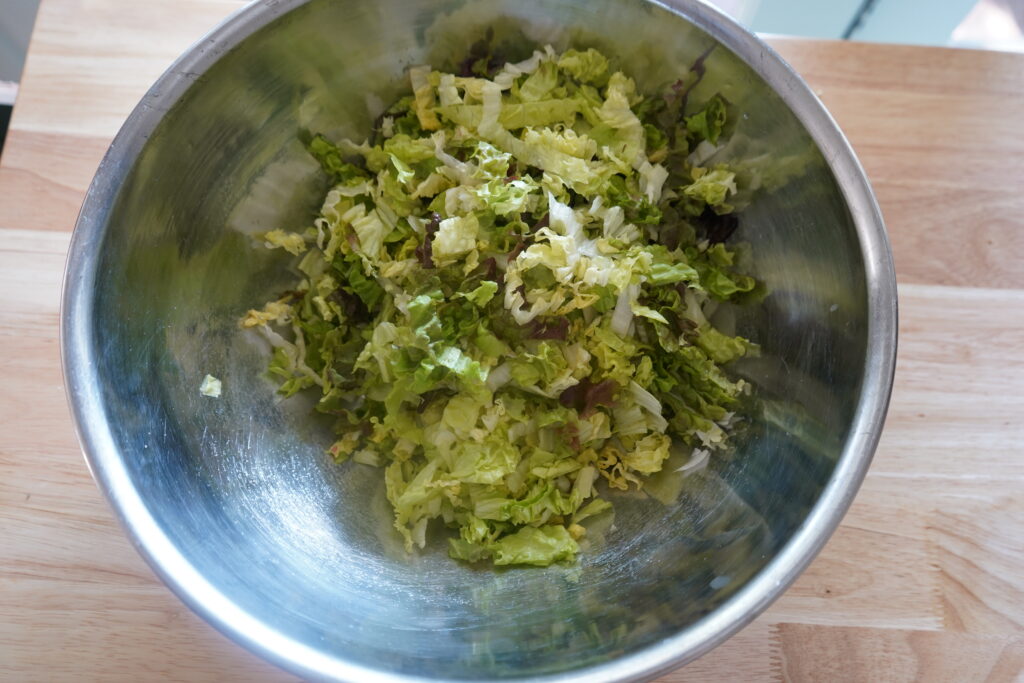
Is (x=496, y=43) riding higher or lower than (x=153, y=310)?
higher

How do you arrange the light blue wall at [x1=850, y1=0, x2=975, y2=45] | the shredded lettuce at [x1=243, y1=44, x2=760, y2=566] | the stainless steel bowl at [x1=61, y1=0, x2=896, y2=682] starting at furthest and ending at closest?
the light blue wall at [x1=850, y1=0, x2=975, y2=45], the shredded lettuce at [x1=243, y1=44, x2=760, y2=566], the stainless steel bowl at [x1=61, y1=0, x2=896, y2=682]

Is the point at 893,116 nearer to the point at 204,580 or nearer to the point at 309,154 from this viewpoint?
the point at 309,154

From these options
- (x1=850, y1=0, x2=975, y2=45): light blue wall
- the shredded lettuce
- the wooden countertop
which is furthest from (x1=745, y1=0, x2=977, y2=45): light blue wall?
the shredded lettuce

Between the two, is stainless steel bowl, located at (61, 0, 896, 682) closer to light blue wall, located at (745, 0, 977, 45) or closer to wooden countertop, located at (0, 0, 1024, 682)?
wooden countertop, located at (0, 0, 1024, 682)

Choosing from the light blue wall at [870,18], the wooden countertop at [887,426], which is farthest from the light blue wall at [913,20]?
the wooden countertop at [887,426]

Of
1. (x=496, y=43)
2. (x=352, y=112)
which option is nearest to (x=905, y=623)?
(x=496, y=43)
